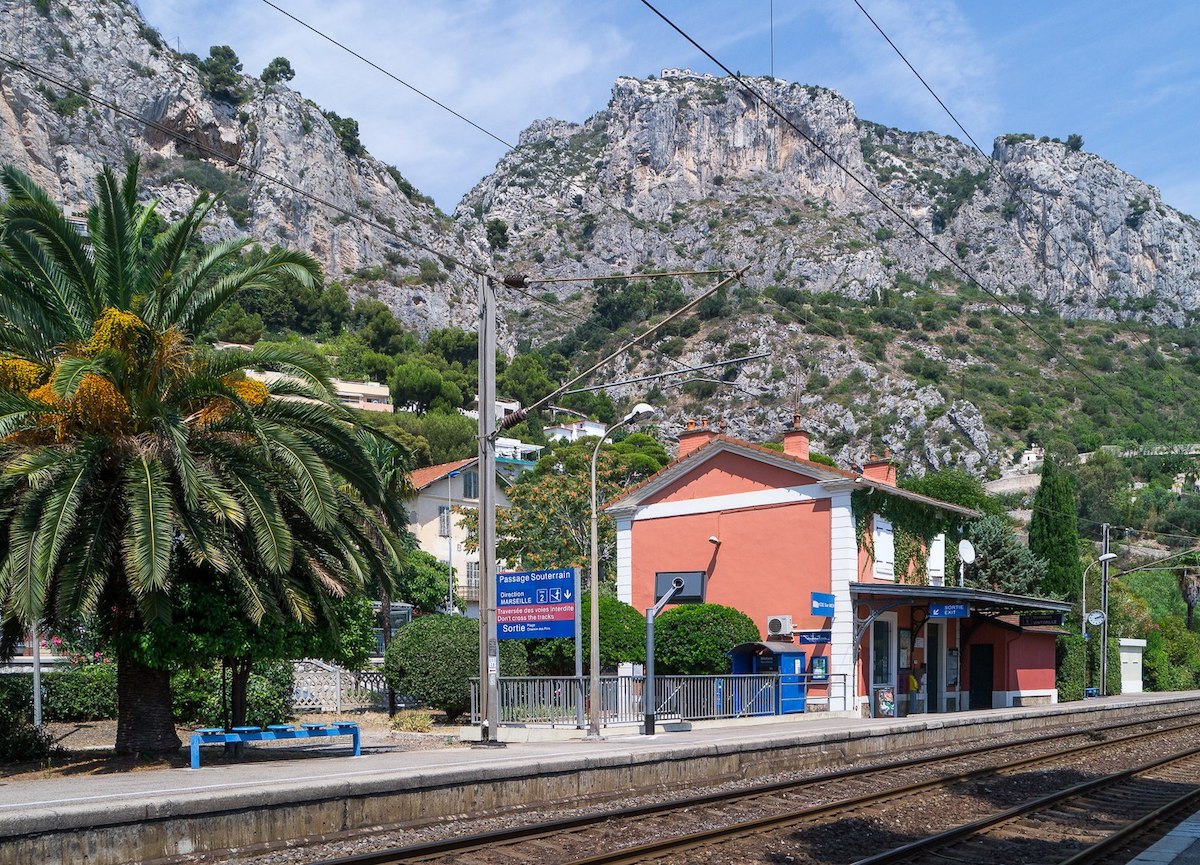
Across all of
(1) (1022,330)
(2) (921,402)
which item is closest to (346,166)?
(2) (921,402)

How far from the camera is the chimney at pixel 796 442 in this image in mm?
32156

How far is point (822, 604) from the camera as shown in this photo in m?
29.5

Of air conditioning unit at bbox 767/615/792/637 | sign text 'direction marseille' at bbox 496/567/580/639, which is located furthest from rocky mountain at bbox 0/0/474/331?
sign text 'direction marseille' at bbox 496/567/580/639

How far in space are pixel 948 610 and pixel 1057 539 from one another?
2546cm

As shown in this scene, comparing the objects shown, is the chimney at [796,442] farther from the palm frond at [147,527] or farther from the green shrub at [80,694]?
the palm frond at [147,527]

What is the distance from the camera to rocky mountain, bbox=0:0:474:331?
422ft

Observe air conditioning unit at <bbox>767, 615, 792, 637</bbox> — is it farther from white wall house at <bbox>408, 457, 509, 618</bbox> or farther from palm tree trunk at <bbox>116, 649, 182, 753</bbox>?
white wall house at <bbox>408, 457, 509, 618</bbox>

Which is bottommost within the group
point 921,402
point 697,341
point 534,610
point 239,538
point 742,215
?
point 534,610

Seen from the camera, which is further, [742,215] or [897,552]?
[742,215]

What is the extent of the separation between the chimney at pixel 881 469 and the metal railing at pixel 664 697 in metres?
8.03

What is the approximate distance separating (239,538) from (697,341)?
117 m

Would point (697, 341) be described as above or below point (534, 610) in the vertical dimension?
above

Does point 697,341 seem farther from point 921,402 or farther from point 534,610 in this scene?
point 534,610

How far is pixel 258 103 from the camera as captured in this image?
148250 mm
